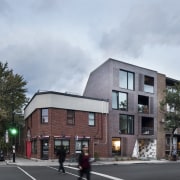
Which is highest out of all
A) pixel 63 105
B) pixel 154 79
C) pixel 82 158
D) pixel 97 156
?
pixel 154 79

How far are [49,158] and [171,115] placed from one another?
16.1m

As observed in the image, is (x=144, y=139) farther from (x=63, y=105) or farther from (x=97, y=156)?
(x=63, y=105)

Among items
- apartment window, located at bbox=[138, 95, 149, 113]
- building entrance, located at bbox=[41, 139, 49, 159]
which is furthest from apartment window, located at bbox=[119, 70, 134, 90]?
building entrance, located at bbox=[41, 139, 49, 159]

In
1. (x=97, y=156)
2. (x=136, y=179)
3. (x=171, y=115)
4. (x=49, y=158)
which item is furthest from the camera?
(x=171, y=115)

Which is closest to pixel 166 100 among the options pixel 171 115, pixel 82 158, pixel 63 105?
pixel 171 115

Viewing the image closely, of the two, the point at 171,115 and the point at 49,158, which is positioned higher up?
the point at 171,115

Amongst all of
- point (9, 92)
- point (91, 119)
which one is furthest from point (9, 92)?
point (91, 119)

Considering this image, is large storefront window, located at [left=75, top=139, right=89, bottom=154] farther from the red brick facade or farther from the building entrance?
the building entrance

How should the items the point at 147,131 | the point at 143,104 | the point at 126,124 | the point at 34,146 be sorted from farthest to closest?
the point at 143,104
the point at 147,131
the point at 126,124
the point at 34,146

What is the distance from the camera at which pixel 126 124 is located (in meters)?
49.7

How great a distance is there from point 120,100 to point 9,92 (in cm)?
1484

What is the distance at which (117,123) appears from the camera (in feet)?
158

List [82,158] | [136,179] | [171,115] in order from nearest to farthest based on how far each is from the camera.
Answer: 1. [82,158]
2. [136,179]
3. [171,115]

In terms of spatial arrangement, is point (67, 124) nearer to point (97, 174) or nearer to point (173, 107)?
point (173, 107)
